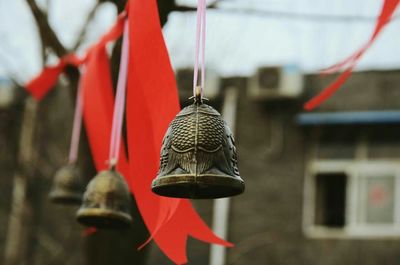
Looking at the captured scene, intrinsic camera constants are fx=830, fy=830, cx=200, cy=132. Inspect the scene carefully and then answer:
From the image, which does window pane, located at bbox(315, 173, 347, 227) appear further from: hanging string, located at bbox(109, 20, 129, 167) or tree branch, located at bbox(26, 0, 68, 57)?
hanging string, located at bbox(109, 20, 129, 167)

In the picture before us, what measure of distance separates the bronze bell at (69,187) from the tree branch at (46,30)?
45.5 inches

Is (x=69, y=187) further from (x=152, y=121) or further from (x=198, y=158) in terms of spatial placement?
(x=198, y=158)

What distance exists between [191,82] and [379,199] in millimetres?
3203

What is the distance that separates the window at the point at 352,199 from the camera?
38.0ft

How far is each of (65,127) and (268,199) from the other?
3.66m

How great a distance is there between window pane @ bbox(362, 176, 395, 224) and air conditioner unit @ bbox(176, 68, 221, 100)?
260 centimetres

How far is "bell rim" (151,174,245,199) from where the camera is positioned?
3.28m

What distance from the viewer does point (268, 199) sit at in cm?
1210

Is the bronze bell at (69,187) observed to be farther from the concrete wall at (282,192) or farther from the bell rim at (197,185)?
the concrete wall at (282,192)

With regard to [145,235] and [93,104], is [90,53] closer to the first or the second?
[93,104]

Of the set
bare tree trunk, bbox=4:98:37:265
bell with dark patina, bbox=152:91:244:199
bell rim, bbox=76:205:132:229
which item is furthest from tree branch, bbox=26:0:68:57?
bare tree trunk, bbox=4:98:37:265

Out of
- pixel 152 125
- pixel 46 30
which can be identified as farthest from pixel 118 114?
pixel 46 30

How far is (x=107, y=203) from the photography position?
15.8ft

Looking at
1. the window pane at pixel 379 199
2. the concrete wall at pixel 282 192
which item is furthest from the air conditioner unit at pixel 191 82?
the window pane at pixel 379 199
